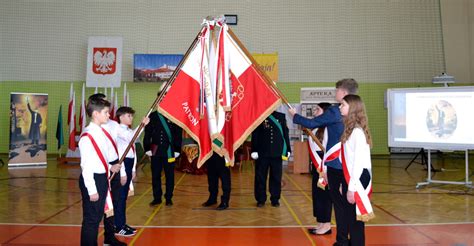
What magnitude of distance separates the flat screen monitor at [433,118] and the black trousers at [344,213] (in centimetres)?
516

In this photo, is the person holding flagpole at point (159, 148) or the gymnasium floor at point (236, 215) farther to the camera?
the person holding flagpole at point (159, 148)

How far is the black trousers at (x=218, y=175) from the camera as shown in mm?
6605

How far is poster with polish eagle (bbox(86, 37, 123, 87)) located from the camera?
13575mm

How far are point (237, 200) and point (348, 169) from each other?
13.3 ft

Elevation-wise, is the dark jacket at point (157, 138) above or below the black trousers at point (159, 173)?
above

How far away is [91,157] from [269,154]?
3.57 metres

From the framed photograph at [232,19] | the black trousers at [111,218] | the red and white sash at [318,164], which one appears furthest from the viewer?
the framed photograph at [232,19]

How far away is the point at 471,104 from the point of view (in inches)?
315

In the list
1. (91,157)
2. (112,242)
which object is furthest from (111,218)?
(91,157)

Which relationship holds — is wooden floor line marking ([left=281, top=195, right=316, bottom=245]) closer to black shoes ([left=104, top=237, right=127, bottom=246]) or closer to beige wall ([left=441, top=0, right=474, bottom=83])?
black shoes ([left=104, top=237, right=127, bottom=246])

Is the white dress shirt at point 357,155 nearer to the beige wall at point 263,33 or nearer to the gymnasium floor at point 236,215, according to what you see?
the gymnasium floor at point 236,215

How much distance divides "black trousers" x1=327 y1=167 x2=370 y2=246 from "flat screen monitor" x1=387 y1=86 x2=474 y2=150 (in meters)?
5.16

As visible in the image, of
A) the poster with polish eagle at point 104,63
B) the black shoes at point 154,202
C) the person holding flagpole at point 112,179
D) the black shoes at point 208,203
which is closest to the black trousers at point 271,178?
the black shoes at point 208,203

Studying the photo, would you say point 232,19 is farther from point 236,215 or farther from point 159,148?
point 236,215
